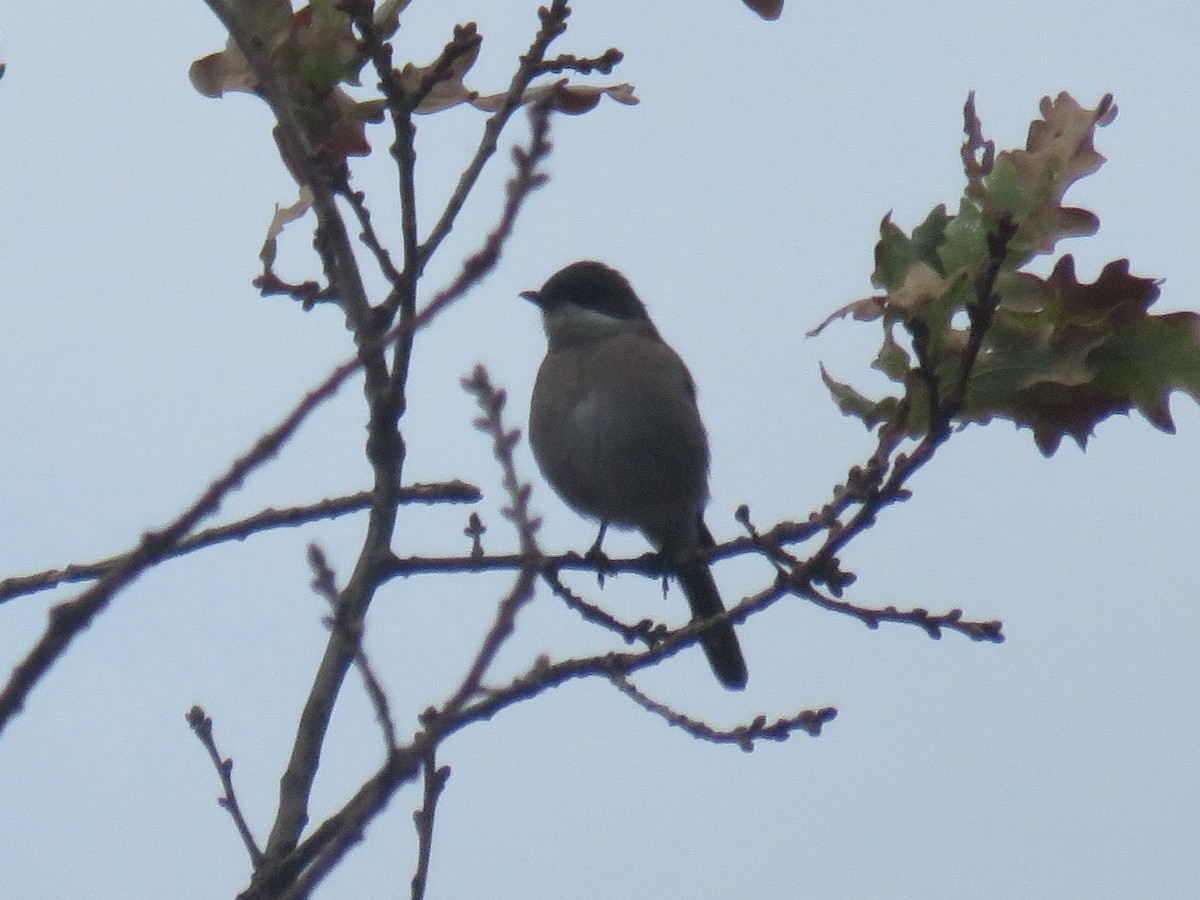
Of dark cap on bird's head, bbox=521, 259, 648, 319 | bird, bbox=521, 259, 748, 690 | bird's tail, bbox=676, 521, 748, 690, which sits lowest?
bird's tail, bbox=676, 521, 748, 690

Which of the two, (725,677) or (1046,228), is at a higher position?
(725,677)

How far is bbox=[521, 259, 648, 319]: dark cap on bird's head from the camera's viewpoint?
8086 mm

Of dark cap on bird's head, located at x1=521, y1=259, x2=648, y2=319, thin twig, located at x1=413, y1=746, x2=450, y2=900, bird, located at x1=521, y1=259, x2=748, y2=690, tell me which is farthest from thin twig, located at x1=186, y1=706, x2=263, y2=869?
dark cap on bird's head, located at x1=521, y1=259, x2=648, y2=319

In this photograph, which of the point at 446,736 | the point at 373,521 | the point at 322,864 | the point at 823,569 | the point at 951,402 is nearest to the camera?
the point at 322,864

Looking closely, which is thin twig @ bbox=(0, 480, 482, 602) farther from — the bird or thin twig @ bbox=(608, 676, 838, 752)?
the bird

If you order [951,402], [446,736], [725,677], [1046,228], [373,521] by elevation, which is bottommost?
[446,736]

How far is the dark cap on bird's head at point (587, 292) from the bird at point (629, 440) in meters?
0.17

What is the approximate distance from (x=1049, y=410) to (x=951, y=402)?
34cm

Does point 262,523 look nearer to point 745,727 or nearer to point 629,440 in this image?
point 745,727

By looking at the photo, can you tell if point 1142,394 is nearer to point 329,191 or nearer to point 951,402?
point 951,402

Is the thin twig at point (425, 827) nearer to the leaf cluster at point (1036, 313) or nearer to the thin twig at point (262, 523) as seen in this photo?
the thin twig at point (262, 523)

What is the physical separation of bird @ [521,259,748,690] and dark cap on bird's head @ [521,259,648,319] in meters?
0.17

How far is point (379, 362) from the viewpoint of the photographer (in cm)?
301

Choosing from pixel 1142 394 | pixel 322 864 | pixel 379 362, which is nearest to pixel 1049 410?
pixel 1142 394
